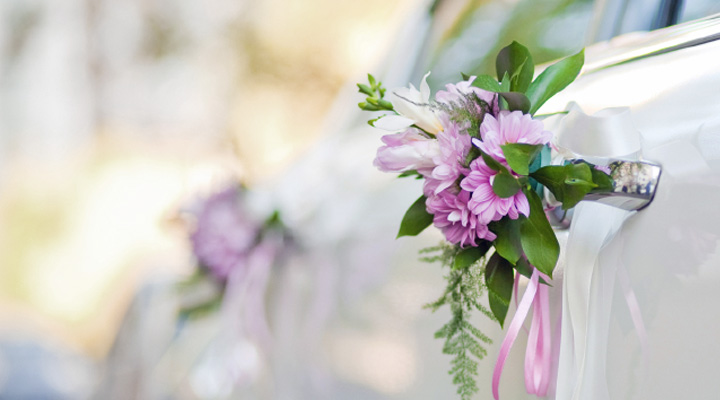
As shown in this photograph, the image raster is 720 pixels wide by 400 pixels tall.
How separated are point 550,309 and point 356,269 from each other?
43 cm

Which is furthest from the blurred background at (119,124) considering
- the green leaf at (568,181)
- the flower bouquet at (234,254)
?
the green leaf at (568,181)

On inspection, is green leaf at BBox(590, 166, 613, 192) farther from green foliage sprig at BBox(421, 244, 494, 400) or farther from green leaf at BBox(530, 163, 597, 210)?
green foliage sprig at BBox(421, 244, 494, 400)

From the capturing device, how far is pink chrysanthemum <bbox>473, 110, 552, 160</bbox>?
20.1 inches

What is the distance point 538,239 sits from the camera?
51 cm

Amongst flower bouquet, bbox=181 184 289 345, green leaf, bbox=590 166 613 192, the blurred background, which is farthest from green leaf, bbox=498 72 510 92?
the blurred background

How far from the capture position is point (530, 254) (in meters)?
0.51

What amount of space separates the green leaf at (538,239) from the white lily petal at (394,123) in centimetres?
13

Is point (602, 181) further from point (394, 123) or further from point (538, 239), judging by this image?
point (394, 123)

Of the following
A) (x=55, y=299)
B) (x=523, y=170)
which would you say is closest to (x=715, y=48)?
(x=523, y=170)

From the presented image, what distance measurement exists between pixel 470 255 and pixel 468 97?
14cm

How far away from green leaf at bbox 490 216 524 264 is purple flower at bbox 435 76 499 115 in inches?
3.8

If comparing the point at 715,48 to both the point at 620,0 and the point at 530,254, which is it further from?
the point at 620,0

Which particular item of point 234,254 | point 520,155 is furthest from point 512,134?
point 234,254

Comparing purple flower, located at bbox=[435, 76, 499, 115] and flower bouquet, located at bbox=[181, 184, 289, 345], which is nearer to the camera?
purple flower, located at bbox=[435, 76, 499, 115]
